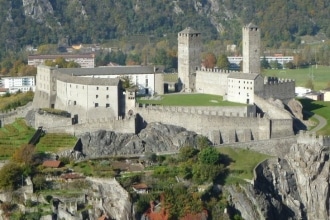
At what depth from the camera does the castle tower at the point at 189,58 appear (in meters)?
80.2

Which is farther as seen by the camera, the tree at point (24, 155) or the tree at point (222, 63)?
the tree at point (222, 63)

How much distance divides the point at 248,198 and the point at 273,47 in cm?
7930

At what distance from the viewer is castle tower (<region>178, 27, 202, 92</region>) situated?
80250mm

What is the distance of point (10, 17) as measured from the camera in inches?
6038

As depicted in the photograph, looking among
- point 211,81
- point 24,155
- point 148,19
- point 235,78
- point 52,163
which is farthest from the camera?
point 148,19

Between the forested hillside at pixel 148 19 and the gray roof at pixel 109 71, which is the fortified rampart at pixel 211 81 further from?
the forested hillside at pixel 148 19

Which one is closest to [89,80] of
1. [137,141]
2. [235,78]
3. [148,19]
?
[137,141]

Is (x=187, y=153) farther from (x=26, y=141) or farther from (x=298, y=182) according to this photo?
(x=26, y=141)

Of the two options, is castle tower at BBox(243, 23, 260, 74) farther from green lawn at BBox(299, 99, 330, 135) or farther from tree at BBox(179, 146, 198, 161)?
tree at BBox(179, 146, 198, 161)

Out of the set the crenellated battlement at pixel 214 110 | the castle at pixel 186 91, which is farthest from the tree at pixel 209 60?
the crenellated battlement at pixel 214 110

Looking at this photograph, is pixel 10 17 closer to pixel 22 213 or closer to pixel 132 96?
pixel 132 96

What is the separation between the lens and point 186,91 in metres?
80.4

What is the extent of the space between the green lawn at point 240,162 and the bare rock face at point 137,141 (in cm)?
241

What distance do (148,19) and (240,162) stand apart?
92.4m
